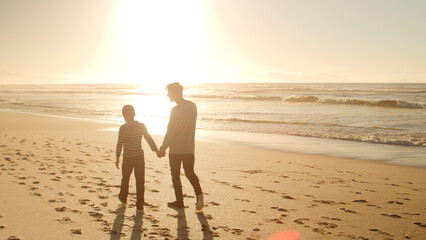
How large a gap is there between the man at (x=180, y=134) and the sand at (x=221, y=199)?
2.09 feet

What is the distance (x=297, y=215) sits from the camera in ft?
→ 17.6

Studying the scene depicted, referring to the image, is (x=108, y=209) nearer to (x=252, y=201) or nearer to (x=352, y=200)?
(x=252, y=201)

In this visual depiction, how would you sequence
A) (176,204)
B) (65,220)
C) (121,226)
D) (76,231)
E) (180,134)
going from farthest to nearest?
1. (176,204)
2. (180,134)
3. (65,220)
4. (121,226)
5. (76,231)

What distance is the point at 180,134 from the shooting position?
534 cm

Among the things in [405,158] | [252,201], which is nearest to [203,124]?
[405,158]

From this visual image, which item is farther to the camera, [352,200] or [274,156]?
[274,156]

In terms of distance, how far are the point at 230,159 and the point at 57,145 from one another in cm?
567

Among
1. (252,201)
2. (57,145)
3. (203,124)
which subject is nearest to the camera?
(252,201)

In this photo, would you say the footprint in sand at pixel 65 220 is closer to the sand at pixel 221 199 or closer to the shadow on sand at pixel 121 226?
the sand at pixel 221 199

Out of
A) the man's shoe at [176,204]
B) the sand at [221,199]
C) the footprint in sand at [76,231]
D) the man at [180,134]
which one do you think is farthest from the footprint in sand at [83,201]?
the man at [180,134]

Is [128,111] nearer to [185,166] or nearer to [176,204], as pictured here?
[185,166]

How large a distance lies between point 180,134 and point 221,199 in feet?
4.88

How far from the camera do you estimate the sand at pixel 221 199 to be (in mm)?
4676

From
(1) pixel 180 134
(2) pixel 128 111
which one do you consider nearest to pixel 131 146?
(2) pixel 128 111
